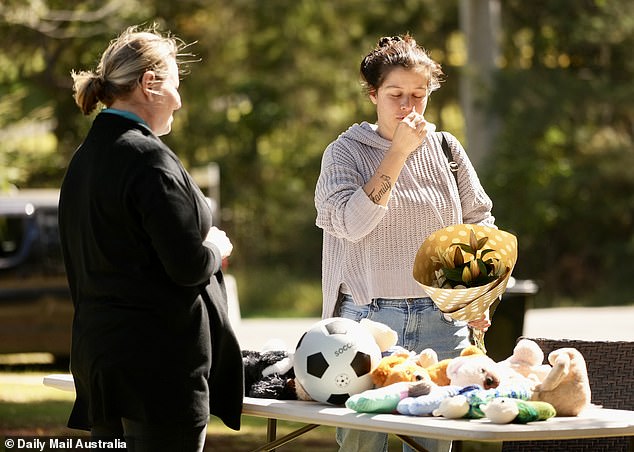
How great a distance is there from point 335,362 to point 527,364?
0.55 meters

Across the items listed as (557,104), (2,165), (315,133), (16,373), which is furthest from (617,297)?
(2,165)

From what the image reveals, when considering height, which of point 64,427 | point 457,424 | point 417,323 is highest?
point 417,323

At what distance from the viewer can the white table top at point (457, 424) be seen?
10.5ft

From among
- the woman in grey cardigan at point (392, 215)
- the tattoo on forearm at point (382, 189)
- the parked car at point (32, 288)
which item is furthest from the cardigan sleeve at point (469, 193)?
the parked car at point (32, 288)

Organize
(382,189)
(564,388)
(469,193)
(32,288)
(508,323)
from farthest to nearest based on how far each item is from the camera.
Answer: (32,288) < (508,323) < (469,193) < (382,189) < (564,388)

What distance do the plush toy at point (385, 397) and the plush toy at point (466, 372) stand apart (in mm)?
97

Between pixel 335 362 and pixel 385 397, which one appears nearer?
pixel 385 397

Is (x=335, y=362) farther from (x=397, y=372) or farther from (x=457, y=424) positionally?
(x=457, y=424)

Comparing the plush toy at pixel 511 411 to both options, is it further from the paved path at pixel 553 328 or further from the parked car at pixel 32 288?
the paved path at pixel 553 328

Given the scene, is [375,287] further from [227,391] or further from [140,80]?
[140,80]

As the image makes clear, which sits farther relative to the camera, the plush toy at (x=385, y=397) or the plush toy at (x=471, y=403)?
the plush toy at (x=385, y=397)

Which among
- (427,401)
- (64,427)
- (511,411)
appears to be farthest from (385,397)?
(64,427)

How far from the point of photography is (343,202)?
4.09m

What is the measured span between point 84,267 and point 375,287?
1147 mm
